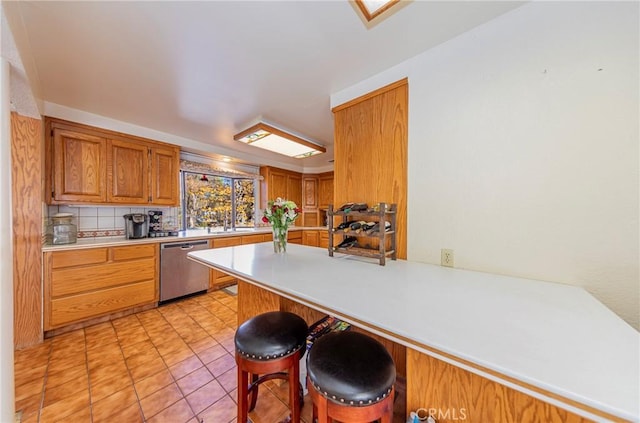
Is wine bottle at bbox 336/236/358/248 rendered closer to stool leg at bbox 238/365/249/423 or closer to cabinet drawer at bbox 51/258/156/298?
stool leg at bbox 238/365/249/423

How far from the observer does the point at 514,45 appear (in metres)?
1.16

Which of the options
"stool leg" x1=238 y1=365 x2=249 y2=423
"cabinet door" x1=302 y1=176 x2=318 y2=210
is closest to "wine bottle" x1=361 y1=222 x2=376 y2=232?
"stool leg" x1=238 y1=365 x2=249 y2=423

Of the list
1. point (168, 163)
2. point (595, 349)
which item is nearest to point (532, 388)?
point (595, 349)

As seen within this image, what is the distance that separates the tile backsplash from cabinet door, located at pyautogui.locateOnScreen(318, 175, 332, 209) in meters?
3.17

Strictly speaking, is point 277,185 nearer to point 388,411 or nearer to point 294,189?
point 294,189

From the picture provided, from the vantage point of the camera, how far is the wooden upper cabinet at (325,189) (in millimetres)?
4887

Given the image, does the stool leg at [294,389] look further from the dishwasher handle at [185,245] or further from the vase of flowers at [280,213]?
the dishwasher handle at [185,245]

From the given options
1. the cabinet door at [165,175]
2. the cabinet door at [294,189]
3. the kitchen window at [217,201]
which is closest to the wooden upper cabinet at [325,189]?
the cabinet door at [294,189]

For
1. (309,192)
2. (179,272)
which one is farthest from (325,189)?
(179,272)

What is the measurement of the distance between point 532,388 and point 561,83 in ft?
4.42

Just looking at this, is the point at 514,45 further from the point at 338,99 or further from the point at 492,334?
the point at 492,334

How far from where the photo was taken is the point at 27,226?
191 cm

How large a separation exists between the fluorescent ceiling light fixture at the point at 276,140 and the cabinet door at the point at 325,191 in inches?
70.5

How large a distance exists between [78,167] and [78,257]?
97 cm
